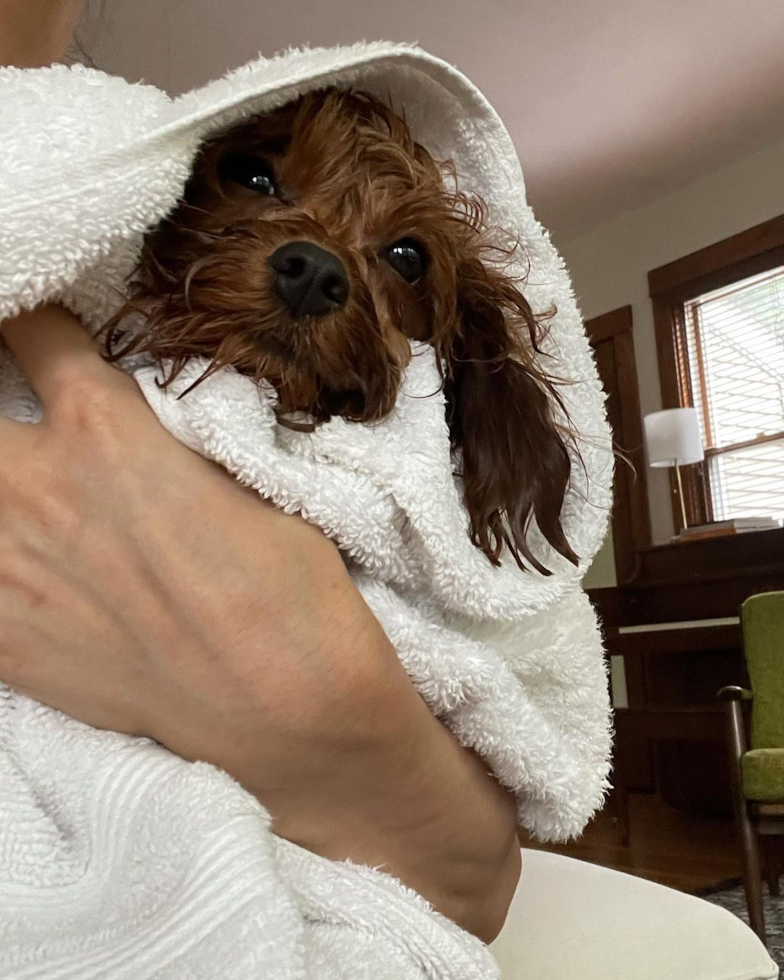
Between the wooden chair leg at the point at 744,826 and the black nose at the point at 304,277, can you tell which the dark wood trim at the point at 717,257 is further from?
the black nose at the point at 304,277

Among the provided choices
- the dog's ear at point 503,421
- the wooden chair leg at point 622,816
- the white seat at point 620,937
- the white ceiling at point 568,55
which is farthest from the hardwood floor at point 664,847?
the white ceiling at point 568,55

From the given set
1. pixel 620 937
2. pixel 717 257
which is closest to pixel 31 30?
pixel 620 937

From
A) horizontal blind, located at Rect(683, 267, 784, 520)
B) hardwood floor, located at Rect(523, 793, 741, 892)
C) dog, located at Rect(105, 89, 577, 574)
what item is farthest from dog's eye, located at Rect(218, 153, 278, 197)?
horizontal blind, located at Rect(683, 267, 784, 520)

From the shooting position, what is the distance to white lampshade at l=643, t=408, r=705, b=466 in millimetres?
3977

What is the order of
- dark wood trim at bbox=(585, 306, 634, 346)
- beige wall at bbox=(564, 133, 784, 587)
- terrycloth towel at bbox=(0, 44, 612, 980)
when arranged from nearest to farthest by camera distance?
terrycloth towel at bbox=(0, 44, 612, 980), beige wall at bbox=(564, 133, 784, 587), dark wood trim at bbox=(585, 306, 634, 346)

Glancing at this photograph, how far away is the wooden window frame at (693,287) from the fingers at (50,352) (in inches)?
152

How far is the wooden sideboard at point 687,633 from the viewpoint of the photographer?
364cm

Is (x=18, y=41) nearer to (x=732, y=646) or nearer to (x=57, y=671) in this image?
(x=57, y=671)

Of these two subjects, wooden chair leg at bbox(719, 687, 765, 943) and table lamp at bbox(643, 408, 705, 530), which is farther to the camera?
table lamp at bbox(643, 408, 705, 530)

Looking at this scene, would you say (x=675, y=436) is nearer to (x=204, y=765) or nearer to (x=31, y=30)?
(x=31, y=30)

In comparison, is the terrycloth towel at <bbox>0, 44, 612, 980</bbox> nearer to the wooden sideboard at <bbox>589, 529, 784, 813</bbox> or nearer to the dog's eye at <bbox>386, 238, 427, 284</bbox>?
the dog's eye at <bbox>386, 238, 427, 284</bbox>

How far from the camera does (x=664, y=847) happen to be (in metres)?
3.63

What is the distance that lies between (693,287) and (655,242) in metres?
0.35

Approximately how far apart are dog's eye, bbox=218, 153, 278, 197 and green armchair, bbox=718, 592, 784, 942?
2.33 meters
